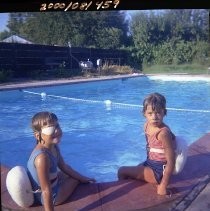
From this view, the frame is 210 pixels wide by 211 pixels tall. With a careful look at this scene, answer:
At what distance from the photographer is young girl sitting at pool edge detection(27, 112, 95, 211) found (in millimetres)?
2303

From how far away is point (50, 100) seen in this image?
282 cm

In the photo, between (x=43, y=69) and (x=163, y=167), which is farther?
(x=43, y=69)

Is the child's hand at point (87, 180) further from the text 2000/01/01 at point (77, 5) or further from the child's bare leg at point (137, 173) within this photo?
the text 2000/01/01 at point (77, 5)

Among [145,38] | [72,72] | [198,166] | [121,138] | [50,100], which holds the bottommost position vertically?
[198,166]

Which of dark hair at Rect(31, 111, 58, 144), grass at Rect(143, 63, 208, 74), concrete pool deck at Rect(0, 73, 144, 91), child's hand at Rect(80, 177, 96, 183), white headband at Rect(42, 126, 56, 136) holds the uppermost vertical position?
grass at Rect(143, 63, 208, 74)

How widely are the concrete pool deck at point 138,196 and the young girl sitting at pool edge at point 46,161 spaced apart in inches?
4.9

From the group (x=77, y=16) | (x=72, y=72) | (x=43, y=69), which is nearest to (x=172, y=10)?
(x=77, y=16)

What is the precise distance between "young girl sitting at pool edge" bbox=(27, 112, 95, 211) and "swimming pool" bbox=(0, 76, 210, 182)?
0.14 m

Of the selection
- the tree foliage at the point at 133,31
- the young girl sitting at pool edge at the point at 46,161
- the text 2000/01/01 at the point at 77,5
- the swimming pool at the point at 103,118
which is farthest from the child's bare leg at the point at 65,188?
the text 2000/01/01 at the point at 77,5

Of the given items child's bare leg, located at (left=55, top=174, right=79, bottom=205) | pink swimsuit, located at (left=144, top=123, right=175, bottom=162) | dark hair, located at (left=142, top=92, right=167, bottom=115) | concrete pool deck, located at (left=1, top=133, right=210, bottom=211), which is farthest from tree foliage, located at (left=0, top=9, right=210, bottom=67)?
child's bare leg, located at (left=55, top=174, right=79, bottom=205)

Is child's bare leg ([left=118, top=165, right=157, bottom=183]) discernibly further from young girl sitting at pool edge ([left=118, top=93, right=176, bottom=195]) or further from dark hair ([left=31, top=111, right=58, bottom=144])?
dark hair ([left=31, top=111, right=58, bottom=144])

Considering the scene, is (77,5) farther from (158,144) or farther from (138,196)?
(138,196)

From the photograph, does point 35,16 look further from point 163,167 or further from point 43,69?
point 163,167

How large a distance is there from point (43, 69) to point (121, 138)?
753 mm
